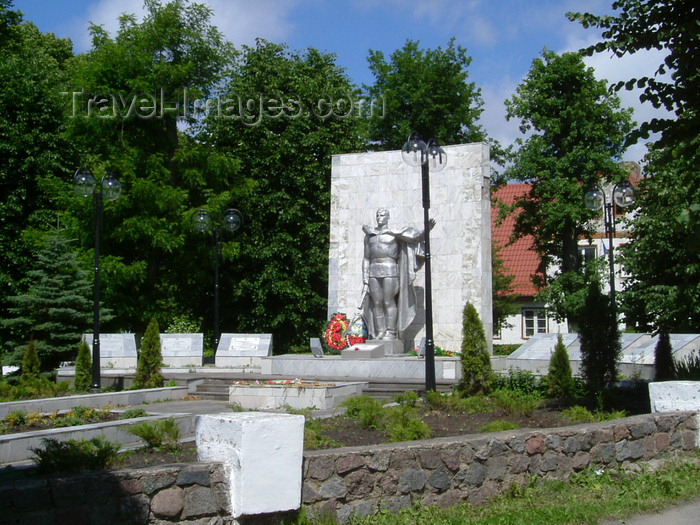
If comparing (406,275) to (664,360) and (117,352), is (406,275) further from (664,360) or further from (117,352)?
(664,360)

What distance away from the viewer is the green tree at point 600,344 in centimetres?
1142

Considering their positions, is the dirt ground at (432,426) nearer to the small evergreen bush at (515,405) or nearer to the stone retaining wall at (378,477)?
the small evergreen bush at (515,405)

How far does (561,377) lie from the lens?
37.4ft

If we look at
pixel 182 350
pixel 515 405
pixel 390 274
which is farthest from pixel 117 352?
pixel 515 405

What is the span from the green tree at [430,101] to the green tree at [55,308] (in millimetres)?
15104

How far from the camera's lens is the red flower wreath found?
21000 mm

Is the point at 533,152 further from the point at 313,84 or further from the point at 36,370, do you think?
the point at 36,370

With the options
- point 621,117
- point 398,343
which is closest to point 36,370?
point 398,343

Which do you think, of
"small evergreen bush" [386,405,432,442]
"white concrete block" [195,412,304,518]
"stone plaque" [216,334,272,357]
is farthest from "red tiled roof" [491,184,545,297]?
"white concrete block" [195,412,304,518]

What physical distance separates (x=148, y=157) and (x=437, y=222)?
10800mm

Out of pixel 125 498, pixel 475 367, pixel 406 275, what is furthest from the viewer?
pixel 406 275

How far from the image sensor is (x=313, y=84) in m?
29.2

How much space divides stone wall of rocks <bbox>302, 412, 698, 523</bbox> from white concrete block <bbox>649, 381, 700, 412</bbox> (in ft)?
1.56

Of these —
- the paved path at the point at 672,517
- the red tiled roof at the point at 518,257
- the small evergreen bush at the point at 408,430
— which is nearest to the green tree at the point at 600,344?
the small evergreen bush at the point at 408,430
